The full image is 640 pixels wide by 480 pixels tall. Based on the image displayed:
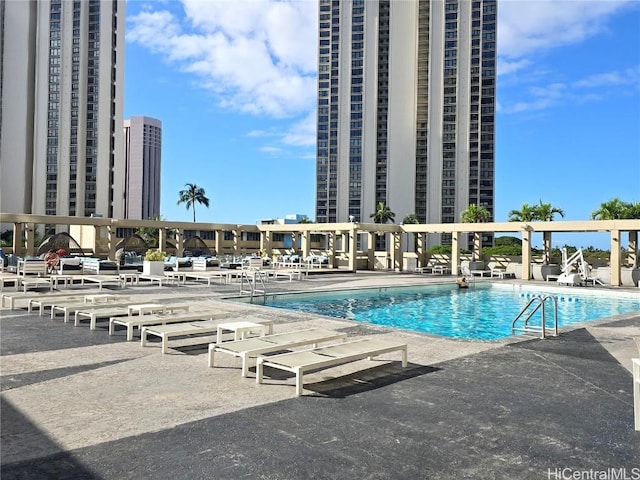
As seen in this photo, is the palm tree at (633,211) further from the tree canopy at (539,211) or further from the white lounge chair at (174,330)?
the white lounge chair at (174,330)

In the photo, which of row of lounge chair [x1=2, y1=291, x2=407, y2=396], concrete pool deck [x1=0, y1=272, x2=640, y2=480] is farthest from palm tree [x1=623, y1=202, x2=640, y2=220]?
row of lounge chair [x1=2, y1=291, x2=407, y2=396]

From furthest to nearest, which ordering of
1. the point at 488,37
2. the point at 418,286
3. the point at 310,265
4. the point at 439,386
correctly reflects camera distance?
1. the point at 488,37
2. the point at 310,265
3. the point at 418,286
4. the point at 439,386

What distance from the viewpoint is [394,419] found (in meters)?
4.07

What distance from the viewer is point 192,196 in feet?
205

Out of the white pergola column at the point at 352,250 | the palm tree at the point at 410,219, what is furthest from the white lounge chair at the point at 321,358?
the palm tree at the point at 410,219

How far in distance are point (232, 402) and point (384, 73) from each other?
77.7m

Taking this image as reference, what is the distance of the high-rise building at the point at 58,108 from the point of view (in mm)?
68750

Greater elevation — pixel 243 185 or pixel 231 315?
pixel 243 185

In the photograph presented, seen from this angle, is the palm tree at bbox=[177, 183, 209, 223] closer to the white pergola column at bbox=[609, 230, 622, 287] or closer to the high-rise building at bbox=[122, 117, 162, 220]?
the white pergola column at bbox=[609, 230, 622, 287]

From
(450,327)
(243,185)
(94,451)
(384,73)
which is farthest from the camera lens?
(384,73)

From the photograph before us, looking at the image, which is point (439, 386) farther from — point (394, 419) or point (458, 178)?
point (458, 178)

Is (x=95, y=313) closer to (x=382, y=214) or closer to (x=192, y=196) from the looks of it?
(x=192, y=196)

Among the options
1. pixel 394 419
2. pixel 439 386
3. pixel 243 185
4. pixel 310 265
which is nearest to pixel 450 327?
pixel 439 386

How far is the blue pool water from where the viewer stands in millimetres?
11672
